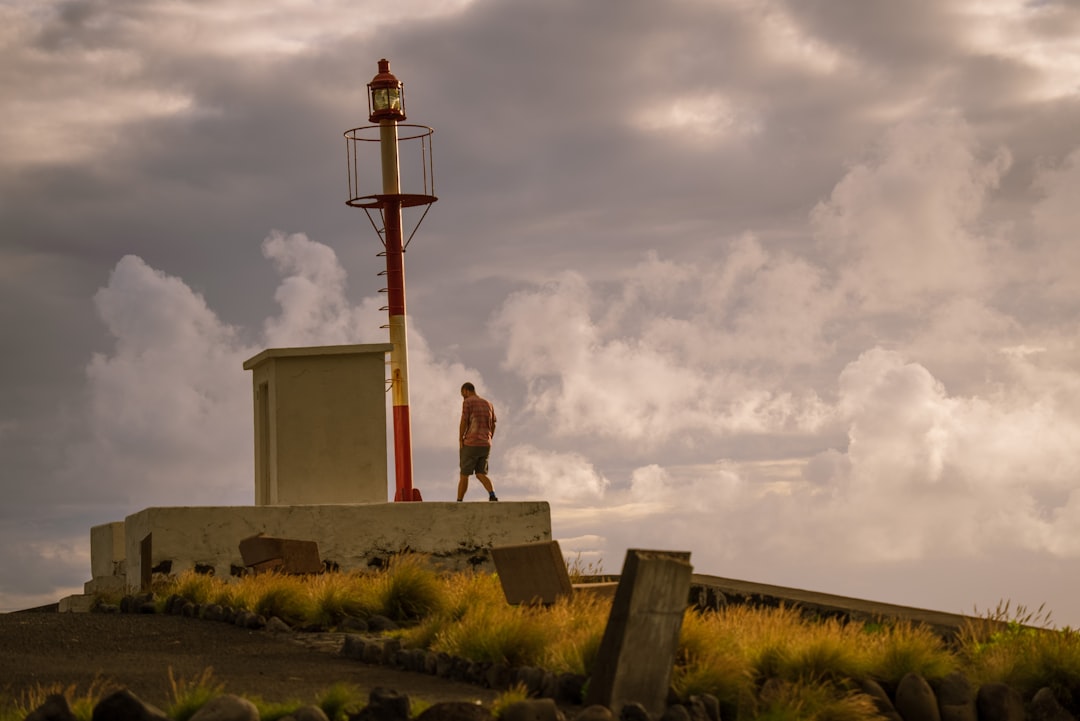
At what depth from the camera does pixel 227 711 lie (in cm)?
686

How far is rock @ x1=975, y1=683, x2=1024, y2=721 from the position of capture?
30.3 feet

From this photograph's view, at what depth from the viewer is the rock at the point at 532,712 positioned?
714cm

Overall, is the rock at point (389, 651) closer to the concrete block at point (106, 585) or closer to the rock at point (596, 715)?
the rock at point (596, 715)

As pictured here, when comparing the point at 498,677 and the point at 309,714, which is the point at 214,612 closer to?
the point at 498,677

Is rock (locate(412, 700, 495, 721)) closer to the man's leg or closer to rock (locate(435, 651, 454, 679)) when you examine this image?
rock (locate(435, 651, 454, 679))

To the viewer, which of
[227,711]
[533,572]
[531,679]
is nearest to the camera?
[227,711]

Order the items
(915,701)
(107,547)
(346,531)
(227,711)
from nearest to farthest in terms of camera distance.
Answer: (227,711) → (915,701) → (346,531) → (107,547)

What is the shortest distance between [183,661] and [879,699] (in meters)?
5.19

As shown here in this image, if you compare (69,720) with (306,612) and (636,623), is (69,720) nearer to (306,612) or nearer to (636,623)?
(636,623)

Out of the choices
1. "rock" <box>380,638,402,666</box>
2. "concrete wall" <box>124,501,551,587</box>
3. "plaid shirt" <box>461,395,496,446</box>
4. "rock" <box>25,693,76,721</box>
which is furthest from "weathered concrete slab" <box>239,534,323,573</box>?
"rock" <box>25,693,76,721</box>

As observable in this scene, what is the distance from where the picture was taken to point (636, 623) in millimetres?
7949

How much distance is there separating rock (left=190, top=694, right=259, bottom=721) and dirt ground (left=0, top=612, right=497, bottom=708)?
41.6 inches

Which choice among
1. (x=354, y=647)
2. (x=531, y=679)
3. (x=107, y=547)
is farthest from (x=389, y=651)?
(x=107, y=547)

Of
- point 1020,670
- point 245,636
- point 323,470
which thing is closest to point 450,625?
point 245,636
